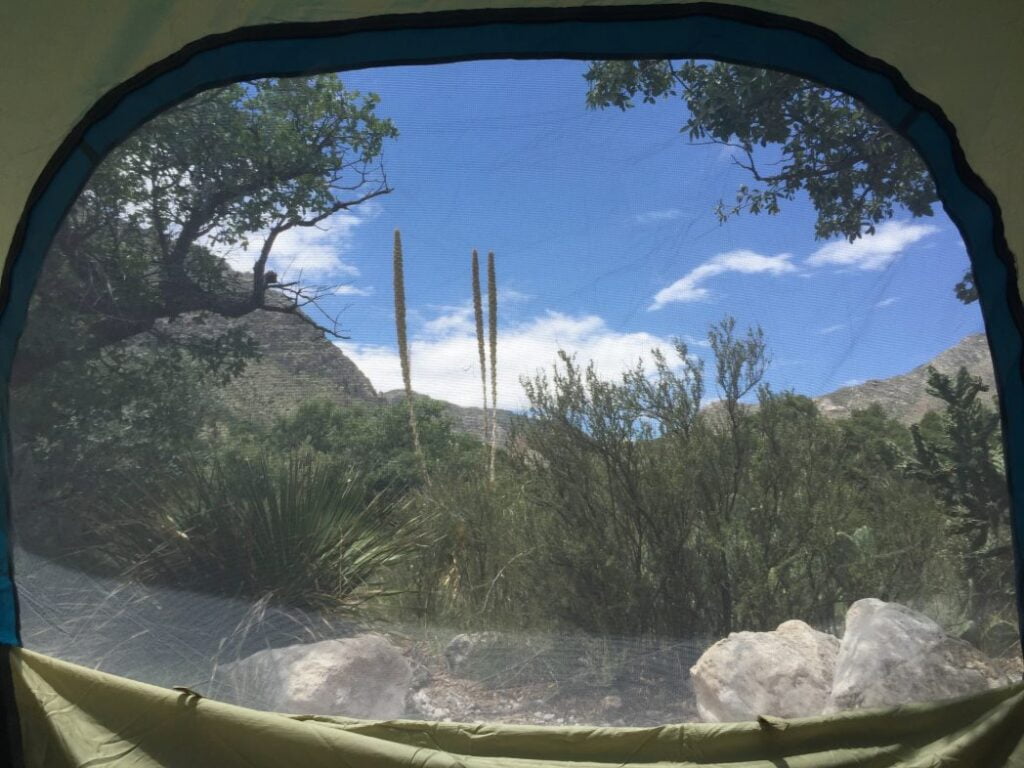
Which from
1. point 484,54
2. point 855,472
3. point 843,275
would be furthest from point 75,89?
point 855,472

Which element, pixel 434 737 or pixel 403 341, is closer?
pixel 434 737

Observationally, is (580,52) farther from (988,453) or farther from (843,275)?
(988,453)

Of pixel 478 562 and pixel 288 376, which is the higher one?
pixel 288 376

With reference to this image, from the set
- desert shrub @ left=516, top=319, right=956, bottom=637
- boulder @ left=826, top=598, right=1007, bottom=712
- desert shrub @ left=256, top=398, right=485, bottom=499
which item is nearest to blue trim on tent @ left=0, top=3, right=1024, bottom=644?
boulder @ left=826, top=598, right=1007, bottom=712

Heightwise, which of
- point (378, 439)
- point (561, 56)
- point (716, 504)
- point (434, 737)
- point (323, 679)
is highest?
point (561, 56)

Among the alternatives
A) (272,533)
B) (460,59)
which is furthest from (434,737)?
(460,59)

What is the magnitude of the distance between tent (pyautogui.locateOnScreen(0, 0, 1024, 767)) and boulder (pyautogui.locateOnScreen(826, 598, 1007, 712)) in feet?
0.16

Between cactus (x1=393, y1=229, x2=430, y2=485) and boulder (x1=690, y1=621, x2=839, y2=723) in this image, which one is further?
cactus (x1=393, y1=229, x2=430, y2=485)

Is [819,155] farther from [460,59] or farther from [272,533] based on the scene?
[272,533]

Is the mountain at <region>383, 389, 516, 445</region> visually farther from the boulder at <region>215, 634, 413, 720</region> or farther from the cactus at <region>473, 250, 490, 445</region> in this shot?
the boulder at <region>215, 634, 413, 720</region>

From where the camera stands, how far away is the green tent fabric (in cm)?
160

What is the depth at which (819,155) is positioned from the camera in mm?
1746

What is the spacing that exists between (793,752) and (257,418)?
4.01ft

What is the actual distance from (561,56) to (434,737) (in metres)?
1.37
